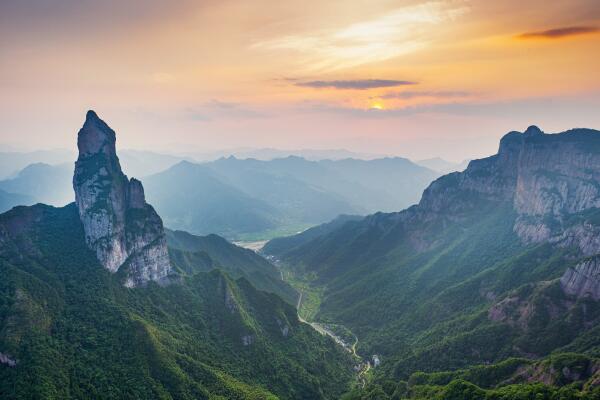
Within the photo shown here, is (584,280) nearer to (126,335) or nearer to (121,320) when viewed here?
(126,335)

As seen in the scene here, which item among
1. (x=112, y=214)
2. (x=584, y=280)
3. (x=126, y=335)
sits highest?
(x=112, y=214)

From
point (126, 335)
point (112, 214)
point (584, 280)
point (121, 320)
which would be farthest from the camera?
point (112, 214)

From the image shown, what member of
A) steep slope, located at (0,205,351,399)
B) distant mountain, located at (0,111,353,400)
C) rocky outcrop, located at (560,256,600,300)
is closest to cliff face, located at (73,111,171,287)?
distant mountain, located at (0,111,353,400)

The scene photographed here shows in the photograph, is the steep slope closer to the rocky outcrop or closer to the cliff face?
the cliff face

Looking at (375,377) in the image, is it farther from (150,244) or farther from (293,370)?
(150,244)

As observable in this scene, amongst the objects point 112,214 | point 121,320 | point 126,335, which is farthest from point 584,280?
point 112,214

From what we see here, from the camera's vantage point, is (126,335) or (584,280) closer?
(126,335)

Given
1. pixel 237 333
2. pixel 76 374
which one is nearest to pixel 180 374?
pixel 76 374
